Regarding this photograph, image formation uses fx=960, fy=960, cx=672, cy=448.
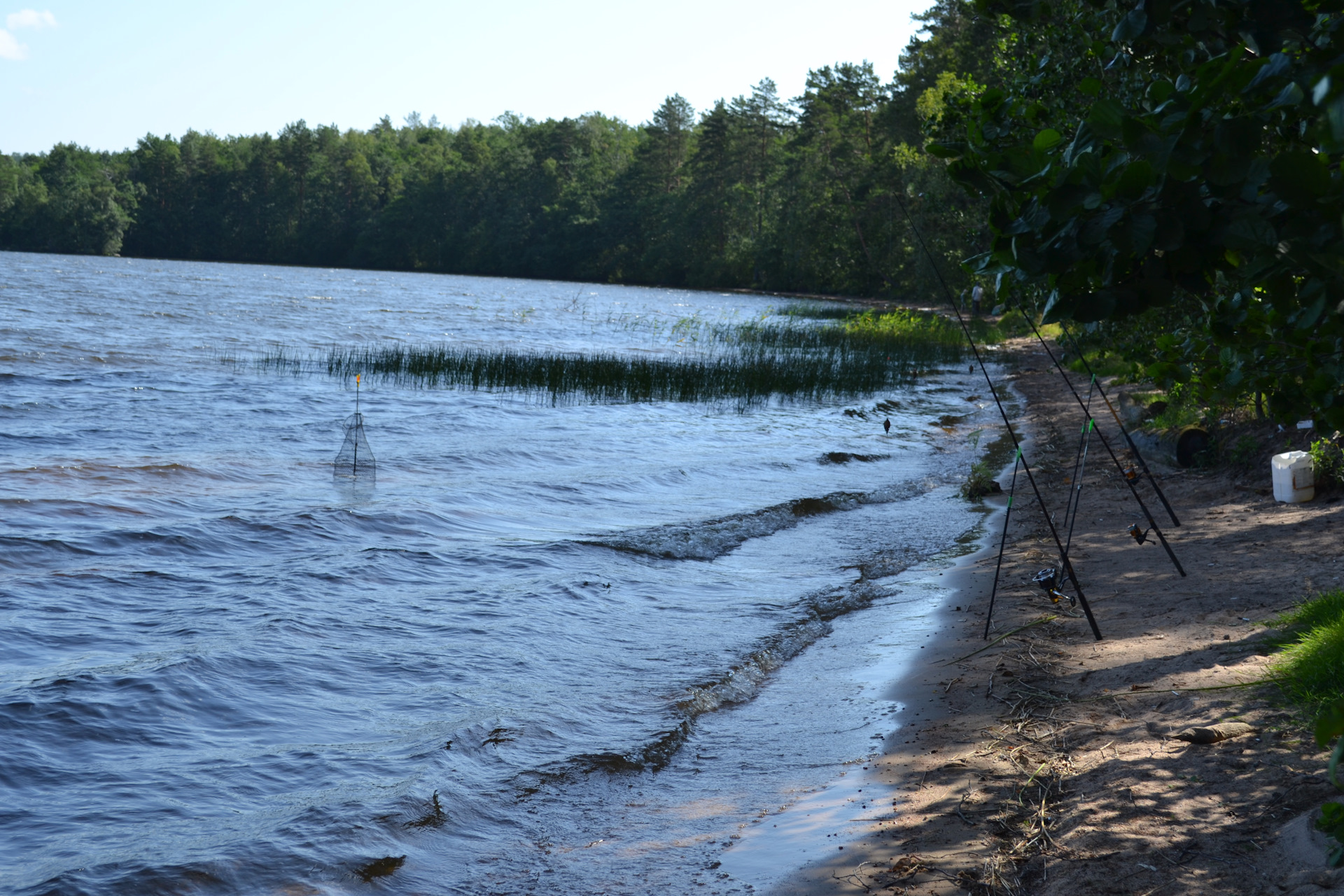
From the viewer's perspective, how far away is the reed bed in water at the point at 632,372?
794 inches

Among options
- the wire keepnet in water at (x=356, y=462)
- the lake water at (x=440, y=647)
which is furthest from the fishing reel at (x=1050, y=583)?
the wire keepnet in water at (x=356, y=462)

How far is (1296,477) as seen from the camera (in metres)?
7.33

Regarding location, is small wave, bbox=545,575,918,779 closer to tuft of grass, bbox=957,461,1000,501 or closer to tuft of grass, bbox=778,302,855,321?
tuft of grass, bbox=957,461,1000,501

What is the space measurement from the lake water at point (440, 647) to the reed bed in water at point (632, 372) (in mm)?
4400

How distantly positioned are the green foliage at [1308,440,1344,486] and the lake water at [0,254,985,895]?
2965 millimetres

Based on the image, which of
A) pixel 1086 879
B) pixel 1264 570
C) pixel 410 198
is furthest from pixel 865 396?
pixel 410 198

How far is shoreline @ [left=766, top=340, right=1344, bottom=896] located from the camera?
10.1 feet

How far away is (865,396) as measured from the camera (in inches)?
837

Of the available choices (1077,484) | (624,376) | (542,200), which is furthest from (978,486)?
(542,200)

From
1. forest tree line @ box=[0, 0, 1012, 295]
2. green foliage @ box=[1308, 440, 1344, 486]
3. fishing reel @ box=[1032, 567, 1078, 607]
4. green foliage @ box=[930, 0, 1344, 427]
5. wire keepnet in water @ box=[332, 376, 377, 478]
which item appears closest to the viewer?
green foliage @ box=[930, 0, 1344, 427]

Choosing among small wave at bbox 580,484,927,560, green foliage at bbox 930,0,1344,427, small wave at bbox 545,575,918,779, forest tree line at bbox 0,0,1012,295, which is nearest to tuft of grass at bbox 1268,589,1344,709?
green foliage at bbox 930,0,1344,427

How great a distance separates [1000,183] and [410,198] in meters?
108

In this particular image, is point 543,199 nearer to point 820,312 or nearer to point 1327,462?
point 820,312

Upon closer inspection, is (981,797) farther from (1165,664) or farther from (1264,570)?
(1264,570)
